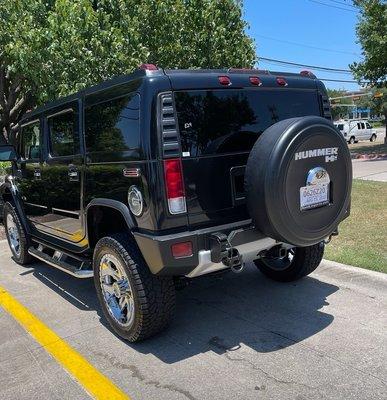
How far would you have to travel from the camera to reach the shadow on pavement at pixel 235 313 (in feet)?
12.2

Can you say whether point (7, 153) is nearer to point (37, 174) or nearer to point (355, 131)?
point (37, 174)

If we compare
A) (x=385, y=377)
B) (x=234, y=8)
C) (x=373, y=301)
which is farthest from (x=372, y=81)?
(x=385, y=377)

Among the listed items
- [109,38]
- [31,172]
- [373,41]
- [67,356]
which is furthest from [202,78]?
[373,41]

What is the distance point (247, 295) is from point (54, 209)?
217 cm

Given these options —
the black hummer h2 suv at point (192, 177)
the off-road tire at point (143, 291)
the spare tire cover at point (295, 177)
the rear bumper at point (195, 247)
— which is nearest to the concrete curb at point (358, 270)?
the black hummer h2 suv at point (192, 177)

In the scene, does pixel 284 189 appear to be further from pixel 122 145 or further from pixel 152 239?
pixel 122 145

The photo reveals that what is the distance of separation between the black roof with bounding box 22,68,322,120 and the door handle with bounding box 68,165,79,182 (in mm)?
617

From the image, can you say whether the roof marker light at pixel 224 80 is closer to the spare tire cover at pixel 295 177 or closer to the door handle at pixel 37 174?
the spare tire cover at pixel 295 177

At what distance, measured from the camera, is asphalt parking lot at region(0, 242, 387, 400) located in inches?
123

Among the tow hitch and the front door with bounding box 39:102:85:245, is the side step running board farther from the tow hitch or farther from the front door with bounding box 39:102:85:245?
the tow hitch

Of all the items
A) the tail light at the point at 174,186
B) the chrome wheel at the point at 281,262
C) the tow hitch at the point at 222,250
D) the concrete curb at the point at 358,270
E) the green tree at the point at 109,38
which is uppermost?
the green tree at the point at 109,38

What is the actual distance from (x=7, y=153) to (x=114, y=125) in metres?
2.67

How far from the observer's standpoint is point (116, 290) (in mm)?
3859

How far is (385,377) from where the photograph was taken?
310cm
